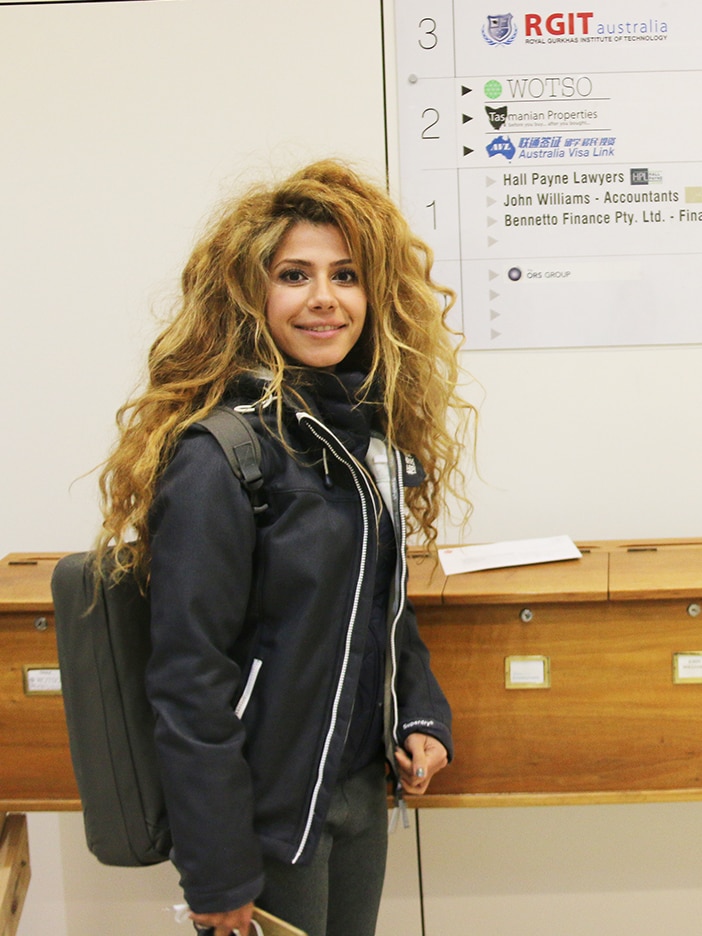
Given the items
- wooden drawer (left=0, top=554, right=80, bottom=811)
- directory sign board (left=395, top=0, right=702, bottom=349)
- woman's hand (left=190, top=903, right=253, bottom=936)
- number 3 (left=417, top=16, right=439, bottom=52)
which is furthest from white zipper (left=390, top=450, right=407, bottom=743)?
number 3 (left=417, top=16, right=439, bottom=52)

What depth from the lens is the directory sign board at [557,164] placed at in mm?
1969

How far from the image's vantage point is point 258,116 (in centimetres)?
200

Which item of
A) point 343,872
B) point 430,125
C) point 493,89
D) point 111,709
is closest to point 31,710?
point 111,709

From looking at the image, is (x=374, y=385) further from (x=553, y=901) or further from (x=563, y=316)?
(x=553, y=901)

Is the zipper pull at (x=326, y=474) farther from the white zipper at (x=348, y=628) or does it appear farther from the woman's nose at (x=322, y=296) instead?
the woman's nose at (x=322, y=296)

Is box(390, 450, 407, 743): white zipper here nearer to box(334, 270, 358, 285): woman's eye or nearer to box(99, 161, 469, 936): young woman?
box(99, 161, 469, 936): young woman

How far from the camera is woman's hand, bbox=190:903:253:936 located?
3.89ft

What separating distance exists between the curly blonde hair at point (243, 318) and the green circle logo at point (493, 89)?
714mm

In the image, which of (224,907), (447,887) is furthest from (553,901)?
(224,907)

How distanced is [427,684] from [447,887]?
102 centimetres

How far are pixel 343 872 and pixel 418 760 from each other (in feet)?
0.72

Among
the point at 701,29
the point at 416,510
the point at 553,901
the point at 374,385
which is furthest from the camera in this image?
the point at 553,901

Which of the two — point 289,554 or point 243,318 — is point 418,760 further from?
point 243,318

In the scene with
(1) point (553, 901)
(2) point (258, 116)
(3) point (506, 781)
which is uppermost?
(2) point (258, 116)
